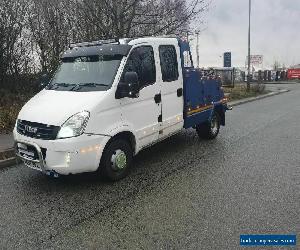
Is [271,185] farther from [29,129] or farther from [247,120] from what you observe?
[247,120]

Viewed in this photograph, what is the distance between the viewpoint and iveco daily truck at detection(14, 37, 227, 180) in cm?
516

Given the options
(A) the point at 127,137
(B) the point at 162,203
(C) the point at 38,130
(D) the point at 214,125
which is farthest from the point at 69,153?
(D) the point at 214,125

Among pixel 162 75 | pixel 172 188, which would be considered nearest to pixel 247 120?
pixel 162 75

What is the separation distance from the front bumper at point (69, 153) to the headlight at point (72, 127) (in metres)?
0.06

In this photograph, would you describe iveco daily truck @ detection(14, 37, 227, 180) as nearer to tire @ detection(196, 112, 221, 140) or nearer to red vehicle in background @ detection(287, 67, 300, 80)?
tire @ detection(196, 112, 221, 140)

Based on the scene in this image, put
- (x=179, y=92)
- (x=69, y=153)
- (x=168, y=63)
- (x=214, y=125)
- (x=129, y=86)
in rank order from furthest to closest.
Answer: (x=214, y=125)
(x=179, y=92)
(x=168, y=63)
(x=129, y=86)
(x=69, y=153)

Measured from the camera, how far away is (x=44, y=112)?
5.39m

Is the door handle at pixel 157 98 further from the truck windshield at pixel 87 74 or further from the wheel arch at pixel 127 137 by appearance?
the truck windshield at pixel 87 74

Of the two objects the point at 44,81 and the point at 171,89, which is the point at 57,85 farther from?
the point at 171,89

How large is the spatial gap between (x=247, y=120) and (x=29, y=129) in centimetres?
860

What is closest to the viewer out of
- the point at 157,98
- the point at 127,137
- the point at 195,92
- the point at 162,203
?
the point at 162,203

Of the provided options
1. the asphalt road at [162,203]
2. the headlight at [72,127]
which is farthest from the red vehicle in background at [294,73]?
the headlight at [72,127]

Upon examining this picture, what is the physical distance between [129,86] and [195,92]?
2425 millimetres

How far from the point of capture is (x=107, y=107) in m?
5.43
